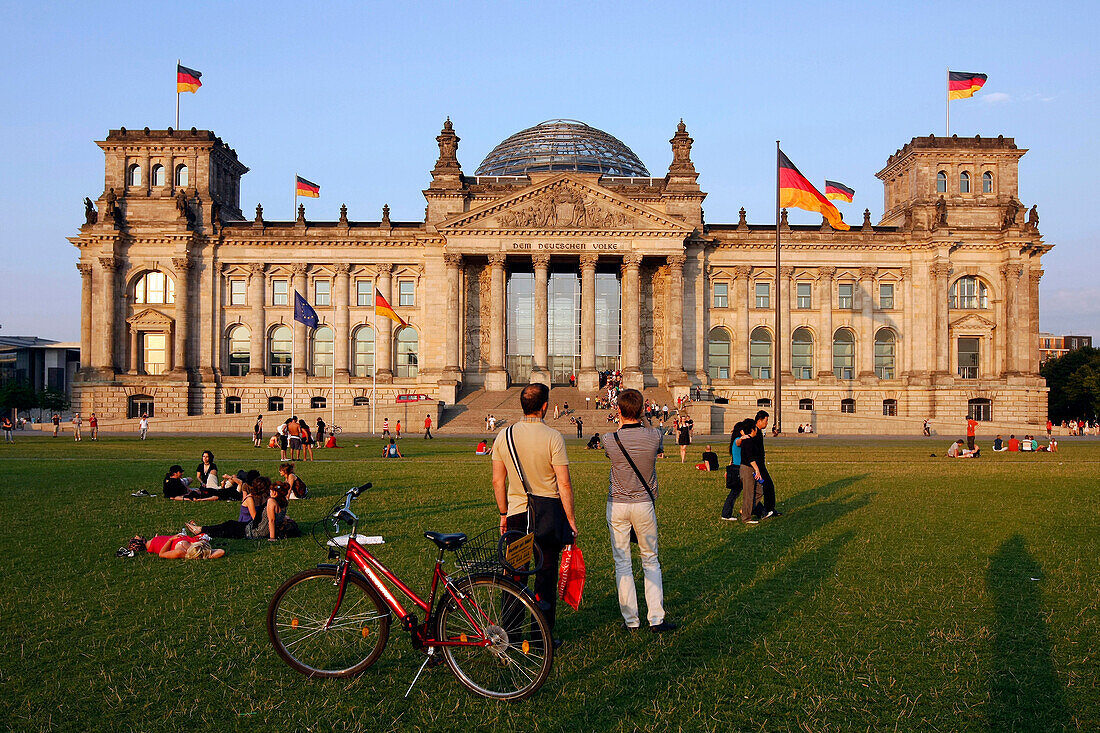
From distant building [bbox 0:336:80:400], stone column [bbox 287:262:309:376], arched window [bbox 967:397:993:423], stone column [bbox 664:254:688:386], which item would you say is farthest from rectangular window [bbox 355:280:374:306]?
distant building [bbox 0:336:80:400]

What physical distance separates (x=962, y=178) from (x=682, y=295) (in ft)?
92.0

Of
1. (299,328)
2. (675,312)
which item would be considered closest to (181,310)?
(299,328)

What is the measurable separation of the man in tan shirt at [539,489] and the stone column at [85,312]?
73740 mm

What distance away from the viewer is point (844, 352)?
249 ft

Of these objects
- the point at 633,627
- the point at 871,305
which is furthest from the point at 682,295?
the point at 633,627

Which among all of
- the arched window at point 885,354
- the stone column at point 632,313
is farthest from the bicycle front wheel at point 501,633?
the arched window at point 885,354

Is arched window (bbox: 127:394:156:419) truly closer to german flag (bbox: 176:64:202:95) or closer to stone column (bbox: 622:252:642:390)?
german flag (bbox: 176:64:202:95)

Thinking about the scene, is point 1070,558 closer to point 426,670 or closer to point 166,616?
point 426,670

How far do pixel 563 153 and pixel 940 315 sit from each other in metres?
38.2

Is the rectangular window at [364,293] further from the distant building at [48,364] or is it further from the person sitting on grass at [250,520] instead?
the person sitting on grass at [250,520]

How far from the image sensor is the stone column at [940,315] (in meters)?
73.4

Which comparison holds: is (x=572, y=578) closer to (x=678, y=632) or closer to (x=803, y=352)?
(x=678, y=632)

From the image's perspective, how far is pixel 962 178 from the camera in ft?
252

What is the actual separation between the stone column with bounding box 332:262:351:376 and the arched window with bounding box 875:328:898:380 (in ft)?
150
